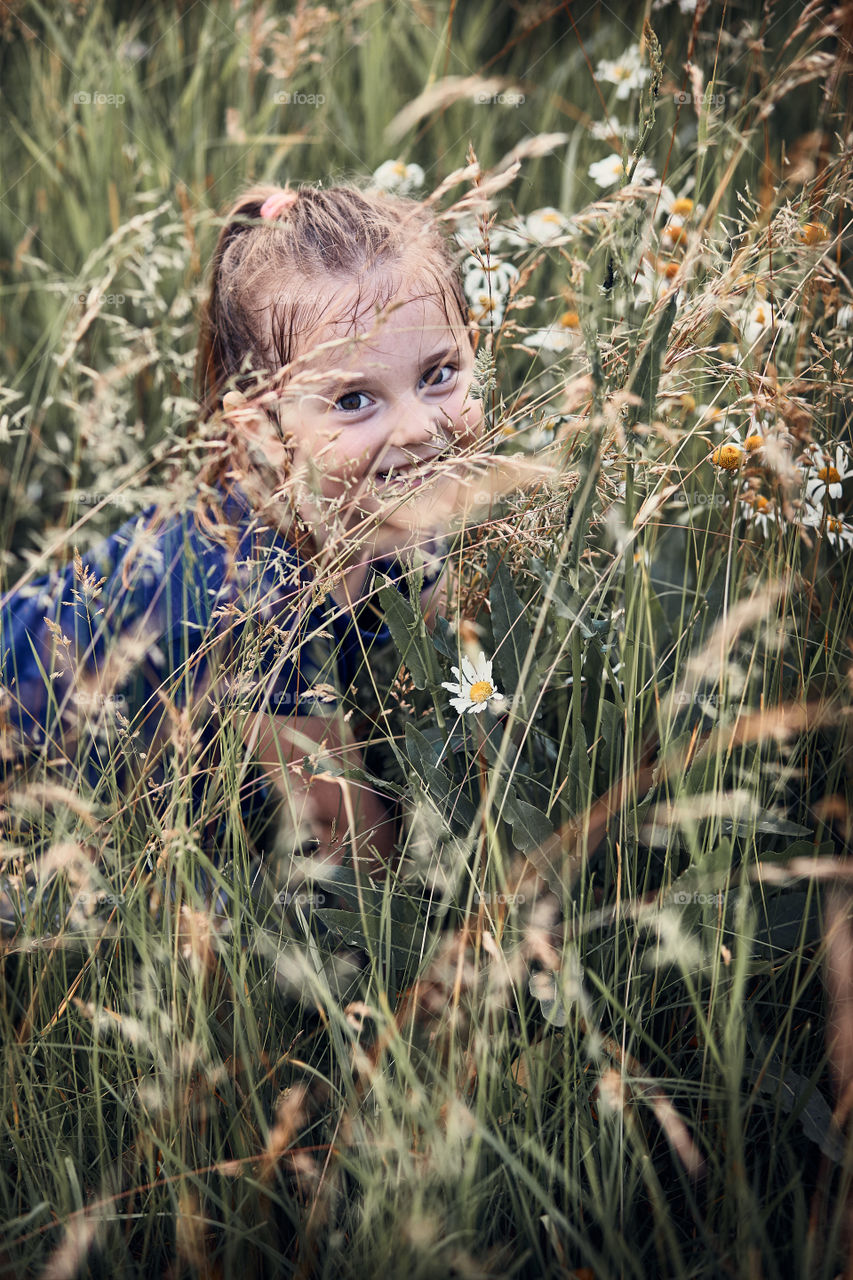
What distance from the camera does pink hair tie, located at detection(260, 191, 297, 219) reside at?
136cm

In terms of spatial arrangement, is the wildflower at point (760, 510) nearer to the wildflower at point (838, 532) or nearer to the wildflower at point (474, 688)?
the wildflower at point (838, 532)

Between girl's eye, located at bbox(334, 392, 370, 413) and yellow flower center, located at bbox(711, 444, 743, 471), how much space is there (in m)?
0.48

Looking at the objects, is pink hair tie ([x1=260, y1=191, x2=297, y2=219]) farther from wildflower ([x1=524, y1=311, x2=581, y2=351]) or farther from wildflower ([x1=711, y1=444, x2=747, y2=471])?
wildflower ([x1=711, y1=444, x2=747, y2=471])

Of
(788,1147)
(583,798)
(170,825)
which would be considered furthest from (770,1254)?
(170,825)

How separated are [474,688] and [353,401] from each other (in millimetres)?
469

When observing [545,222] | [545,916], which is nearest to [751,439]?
[545,916]

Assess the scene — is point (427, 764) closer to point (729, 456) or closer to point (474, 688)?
point (474, 688)

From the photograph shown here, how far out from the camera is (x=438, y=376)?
4.14 feet

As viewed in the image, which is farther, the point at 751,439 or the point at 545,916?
the point at 751,439

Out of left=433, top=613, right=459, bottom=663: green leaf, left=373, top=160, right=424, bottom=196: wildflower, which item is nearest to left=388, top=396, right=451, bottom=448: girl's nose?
left=433, top=613, right=459, bottom=663: green leaf

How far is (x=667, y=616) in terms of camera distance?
1320 millimetres

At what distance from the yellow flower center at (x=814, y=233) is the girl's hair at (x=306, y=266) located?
0.44 m

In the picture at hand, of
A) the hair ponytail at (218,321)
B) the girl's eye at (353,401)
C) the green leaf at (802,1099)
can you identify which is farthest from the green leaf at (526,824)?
the hair ponytail at (218,321)

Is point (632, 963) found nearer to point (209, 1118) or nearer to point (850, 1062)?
point (850, 1062)
